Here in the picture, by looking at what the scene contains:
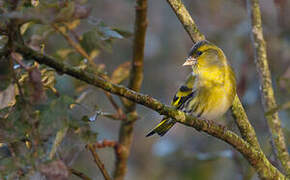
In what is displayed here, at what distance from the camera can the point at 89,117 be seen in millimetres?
1505

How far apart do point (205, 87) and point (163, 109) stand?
0.98 meters

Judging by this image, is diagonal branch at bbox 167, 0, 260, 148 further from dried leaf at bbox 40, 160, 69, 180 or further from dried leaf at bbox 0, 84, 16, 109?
dried leaf at bbox 40, 160, 69, 180

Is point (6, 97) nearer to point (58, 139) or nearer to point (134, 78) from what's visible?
point (58, 139)

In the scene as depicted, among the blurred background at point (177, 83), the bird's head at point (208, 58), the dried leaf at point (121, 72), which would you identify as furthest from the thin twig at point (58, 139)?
the bird's head at point (208, 58)

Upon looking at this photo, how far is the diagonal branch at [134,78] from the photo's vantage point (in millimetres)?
2020

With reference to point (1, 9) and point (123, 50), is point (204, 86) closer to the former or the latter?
point (1, 9)

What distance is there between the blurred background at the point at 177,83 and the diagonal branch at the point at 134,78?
0.32 feet

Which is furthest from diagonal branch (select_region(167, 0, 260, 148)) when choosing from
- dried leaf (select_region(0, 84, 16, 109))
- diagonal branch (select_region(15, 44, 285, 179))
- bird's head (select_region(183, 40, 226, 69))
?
dried leaf (select_region(0, 84, 16, 109))

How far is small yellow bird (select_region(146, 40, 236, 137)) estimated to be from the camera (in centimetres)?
217

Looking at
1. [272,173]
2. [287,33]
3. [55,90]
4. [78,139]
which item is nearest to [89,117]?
[78,139]

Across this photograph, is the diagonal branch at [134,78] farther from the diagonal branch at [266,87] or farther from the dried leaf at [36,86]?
the dried leaf at [36,86]

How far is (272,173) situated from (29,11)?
42.7 inches

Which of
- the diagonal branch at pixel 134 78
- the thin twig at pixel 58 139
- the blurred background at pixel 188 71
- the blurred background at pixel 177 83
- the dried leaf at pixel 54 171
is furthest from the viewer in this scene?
the blurred background at pixel 188 71

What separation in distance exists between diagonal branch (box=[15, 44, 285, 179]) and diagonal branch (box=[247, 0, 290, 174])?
180 millimetres
